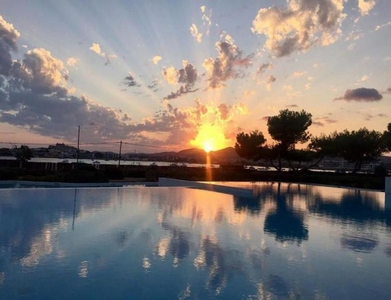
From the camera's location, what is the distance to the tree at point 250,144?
32844mm

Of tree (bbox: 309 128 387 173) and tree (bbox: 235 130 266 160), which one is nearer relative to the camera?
tree (bbox: 309 128 387 173)

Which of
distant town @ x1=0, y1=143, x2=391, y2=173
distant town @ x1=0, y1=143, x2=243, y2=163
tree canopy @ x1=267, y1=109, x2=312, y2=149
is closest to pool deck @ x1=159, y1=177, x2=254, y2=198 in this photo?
tree canopy @ x1=267, y1=109, x2=312, y2=149

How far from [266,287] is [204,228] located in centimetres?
397

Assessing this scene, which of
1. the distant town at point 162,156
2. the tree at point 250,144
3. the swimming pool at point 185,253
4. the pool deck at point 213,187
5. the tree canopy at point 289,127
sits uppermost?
the tree canopy at point 289,127

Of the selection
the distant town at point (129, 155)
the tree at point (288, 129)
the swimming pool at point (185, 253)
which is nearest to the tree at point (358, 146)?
the tree at point (288, 129)

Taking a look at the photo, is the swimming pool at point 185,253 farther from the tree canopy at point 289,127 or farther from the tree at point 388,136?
the tree canopy at point 289,127

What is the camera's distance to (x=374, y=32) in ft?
45.4

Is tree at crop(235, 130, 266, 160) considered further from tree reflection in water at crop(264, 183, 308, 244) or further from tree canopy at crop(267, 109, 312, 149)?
tree reflection in water at crop(264, 183, 308, 244)

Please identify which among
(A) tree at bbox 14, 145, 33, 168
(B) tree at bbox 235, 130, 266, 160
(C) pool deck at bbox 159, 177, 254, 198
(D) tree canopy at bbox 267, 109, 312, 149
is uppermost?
(D) tree canopy at bbox 267, 109, 312, 149

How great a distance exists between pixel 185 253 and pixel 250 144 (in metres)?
27.3

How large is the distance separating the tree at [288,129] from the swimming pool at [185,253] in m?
21.0

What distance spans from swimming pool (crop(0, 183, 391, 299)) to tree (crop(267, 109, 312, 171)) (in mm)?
21013

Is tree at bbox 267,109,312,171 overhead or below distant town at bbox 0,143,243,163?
overhead

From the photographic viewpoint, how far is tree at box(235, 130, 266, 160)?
32844mm
